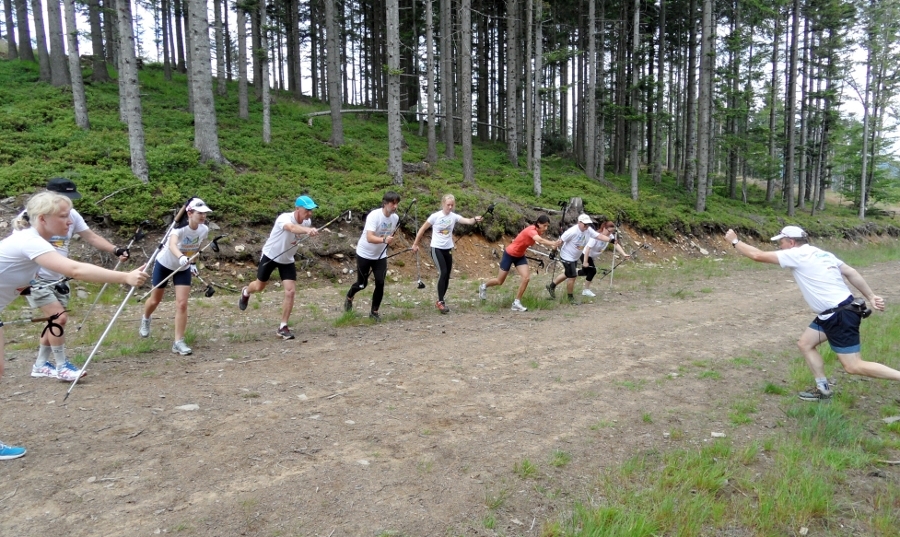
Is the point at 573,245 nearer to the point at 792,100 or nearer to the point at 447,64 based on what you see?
the point at 447,64

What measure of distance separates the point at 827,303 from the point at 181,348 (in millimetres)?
8039

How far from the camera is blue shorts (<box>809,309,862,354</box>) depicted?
5.74m

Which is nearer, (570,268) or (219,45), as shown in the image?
(570,268)

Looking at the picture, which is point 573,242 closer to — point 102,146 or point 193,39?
point 193,39

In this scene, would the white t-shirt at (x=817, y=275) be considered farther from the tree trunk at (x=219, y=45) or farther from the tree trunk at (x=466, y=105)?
the tree trunk at (x=219, y=45)

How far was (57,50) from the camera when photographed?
22.9 meters

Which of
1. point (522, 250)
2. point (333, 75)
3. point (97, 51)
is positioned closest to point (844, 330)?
point (522, 250)

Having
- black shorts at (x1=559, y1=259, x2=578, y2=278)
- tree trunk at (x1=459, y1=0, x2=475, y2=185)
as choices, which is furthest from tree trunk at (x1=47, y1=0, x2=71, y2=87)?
black shorts at (x1=559, y1=259, x2=578, y2=278)

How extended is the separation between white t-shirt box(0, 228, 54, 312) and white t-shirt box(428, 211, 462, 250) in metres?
6.80

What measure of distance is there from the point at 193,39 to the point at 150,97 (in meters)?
12.1

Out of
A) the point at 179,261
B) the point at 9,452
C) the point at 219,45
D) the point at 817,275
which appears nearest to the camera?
the point at 9,452

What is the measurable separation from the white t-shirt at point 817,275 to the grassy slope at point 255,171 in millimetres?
11683

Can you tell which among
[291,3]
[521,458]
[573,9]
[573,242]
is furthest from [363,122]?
[521,458]

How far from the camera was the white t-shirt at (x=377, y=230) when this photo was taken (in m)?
9.02
